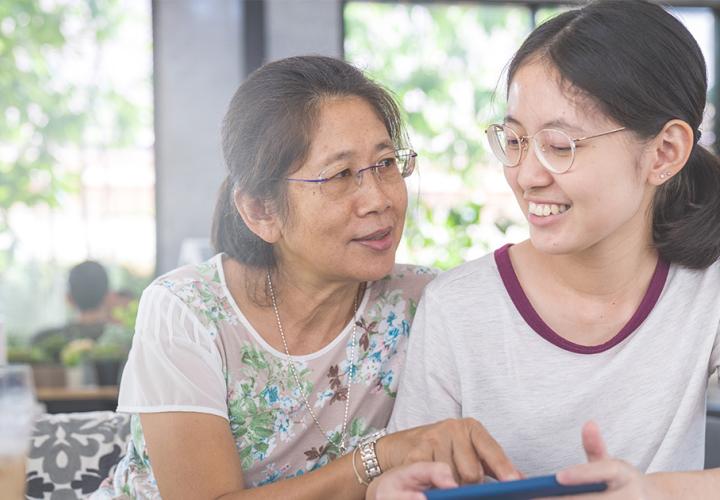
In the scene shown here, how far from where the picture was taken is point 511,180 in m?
1.62

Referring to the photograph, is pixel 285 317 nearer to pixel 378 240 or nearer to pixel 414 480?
pixel 378 240

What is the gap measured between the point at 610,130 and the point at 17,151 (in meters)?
4.92

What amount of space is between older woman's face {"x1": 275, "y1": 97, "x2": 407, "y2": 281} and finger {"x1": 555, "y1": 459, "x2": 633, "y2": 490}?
64 centimetres

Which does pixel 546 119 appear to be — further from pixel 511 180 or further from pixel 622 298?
pixel 622 298

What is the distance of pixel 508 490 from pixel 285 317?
0.84m

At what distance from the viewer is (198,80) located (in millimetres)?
5832

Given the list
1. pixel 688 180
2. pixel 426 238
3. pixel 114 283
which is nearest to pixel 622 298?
pixel 688 180

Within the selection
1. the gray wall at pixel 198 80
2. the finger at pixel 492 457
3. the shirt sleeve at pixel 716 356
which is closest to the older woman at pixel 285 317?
the finger at pixel 492 457

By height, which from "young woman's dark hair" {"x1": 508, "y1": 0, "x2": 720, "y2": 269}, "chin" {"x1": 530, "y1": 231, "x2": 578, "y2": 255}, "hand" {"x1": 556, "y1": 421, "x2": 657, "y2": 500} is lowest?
"hand" {"x1": 556, "y1": 421, "x2": 657, "y2": 500}

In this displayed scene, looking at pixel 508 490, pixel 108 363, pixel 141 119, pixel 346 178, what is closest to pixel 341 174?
pixel 346 178

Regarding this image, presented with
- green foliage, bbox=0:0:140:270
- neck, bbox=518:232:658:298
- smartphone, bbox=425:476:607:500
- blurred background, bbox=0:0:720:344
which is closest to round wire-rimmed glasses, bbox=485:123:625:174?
neck, bbox=518:232:658:298

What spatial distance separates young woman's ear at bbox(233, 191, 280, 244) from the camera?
6.12 feet

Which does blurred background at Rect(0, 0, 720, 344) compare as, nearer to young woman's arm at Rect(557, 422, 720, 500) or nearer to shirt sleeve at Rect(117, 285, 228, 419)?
shirt sleeve at Rect(117, 285, 228, 419)

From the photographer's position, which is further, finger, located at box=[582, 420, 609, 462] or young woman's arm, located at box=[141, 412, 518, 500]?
young woman's arm, located at box=[141, 412, 518, 500]
